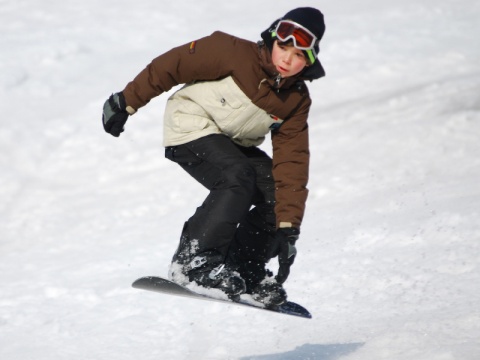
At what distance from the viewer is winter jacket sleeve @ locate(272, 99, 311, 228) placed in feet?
14.2

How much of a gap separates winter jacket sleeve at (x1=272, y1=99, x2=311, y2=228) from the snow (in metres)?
0.88

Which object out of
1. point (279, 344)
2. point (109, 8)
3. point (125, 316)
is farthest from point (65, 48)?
point (279, 344)

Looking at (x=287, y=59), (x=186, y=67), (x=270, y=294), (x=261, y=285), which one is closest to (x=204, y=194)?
(x=261, y=285)

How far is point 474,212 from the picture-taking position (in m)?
6.58

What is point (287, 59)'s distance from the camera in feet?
13.3

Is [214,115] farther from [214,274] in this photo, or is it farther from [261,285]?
[261,285]

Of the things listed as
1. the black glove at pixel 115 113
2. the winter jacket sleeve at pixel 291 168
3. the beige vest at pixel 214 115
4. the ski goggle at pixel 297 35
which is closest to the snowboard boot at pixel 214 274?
the winter jacket sleeve at pixel 291 168

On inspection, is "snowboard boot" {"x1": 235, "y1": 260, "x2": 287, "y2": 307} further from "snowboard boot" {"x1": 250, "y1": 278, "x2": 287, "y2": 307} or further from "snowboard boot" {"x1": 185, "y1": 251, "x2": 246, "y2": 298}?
"snowboard boot" {"x1": 185, "y1": 251, "x2": 246, "y2": 298}

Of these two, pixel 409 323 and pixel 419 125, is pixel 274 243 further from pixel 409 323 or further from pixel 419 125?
pixel 419 125

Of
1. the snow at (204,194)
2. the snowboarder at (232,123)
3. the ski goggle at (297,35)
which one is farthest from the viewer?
the snow at (204,194)

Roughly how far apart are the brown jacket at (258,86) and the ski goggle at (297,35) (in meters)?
0.14

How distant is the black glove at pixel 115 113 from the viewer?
4270 mm

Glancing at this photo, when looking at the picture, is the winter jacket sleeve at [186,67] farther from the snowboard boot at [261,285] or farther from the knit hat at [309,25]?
the snowboard boot at [261,285]

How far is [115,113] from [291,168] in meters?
0.99
